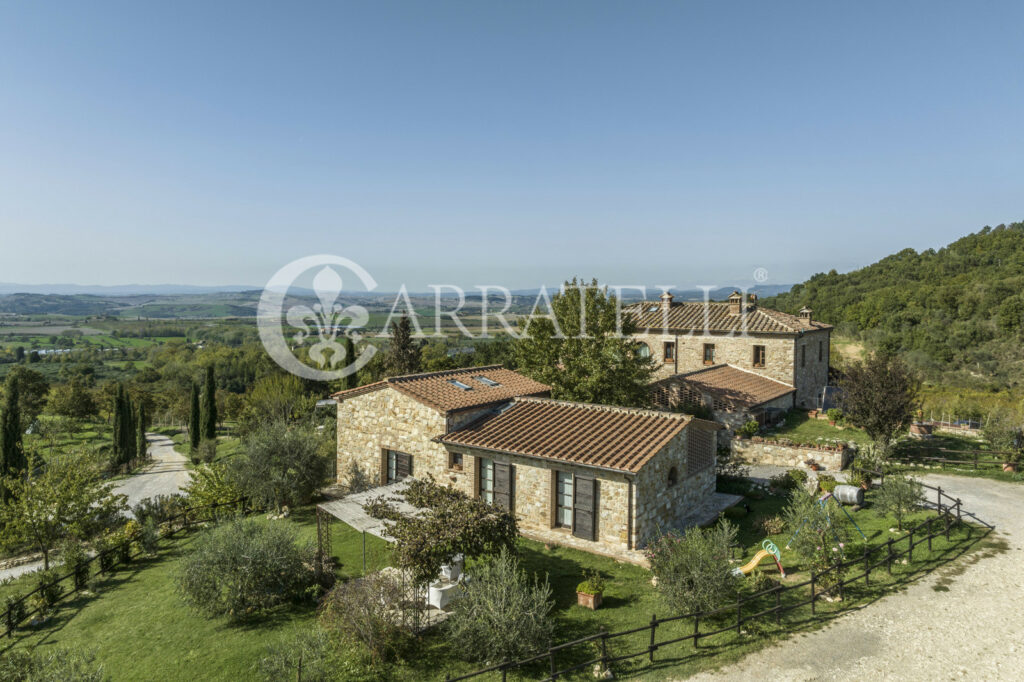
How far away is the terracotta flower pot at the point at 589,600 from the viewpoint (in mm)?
12047

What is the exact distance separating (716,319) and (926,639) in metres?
26.3

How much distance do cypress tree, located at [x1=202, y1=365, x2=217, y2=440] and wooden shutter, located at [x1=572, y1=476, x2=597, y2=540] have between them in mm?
38477

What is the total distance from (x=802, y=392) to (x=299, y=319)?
231ft

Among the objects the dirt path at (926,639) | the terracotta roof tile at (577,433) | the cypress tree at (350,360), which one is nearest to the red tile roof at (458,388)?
the terracotta roof tile at (577,433)

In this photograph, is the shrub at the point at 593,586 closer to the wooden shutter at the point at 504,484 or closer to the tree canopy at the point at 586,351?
the wooden shutter at the point at 504,484

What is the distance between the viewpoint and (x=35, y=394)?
5625cm

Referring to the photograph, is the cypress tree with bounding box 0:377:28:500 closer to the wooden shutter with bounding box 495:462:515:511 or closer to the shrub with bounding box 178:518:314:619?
the shrub with bounding box 178:518:314:619

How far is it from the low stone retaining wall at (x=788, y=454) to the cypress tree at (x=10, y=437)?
38.4 meters

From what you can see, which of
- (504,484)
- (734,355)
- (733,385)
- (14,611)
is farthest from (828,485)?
(14,611)

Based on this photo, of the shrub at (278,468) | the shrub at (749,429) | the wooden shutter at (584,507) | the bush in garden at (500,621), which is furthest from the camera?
the shrub at (749,429)

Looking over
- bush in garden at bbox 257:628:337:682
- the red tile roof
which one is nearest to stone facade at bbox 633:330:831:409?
the red tile roof

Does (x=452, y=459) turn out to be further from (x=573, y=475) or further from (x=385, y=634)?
(x=385, y=634)

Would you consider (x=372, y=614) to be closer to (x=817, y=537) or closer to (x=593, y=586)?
(x=593, y=586)

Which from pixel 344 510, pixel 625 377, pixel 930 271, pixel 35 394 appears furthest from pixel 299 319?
pixel 930 271
